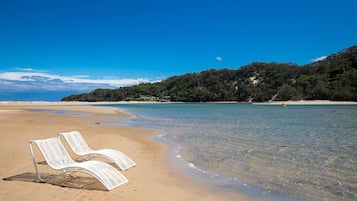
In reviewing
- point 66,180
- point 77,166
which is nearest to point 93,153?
point 66,180

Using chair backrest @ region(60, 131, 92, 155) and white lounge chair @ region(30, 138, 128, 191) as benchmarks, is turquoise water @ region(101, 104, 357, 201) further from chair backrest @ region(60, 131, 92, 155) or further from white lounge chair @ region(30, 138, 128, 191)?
chair backrest @ region(60, 131, 92, 155)

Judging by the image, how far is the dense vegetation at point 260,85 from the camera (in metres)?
83.4

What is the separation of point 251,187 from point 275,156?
3597 millimetres

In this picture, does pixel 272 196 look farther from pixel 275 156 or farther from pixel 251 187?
pixel 275 156

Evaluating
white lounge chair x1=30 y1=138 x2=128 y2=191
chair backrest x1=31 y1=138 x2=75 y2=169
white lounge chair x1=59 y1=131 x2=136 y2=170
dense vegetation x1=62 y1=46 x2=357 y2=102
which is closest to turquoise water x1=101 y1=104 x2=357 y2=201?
white lounge chair x1=59 y1=131 x2=136 y2=170

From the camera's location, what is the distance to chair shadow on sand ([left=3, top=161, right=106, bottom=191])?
598cm

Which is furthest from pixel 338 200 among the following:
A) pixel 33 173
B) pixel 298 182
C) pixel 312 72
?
pixel 312 72

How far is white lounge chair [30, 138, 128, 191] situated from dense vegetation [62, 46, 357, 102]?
81688 mm

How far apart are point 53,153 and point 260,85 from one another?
11270 centimetres

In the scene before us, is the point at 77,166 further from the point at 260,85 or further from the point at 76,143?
the point at 260,85

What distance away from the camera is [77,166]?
5965mm

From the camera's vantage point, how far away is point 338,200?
553 cm

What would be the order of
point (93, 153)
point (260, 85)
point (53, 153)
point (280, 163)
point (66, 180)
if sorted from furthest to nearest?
point (260, 85), point (280, 163), point (93, 153), point (53, 153), point (66, 180)

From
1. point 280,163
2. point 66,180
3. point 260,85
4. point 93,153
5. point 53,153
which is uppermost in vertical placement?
point 260,85
